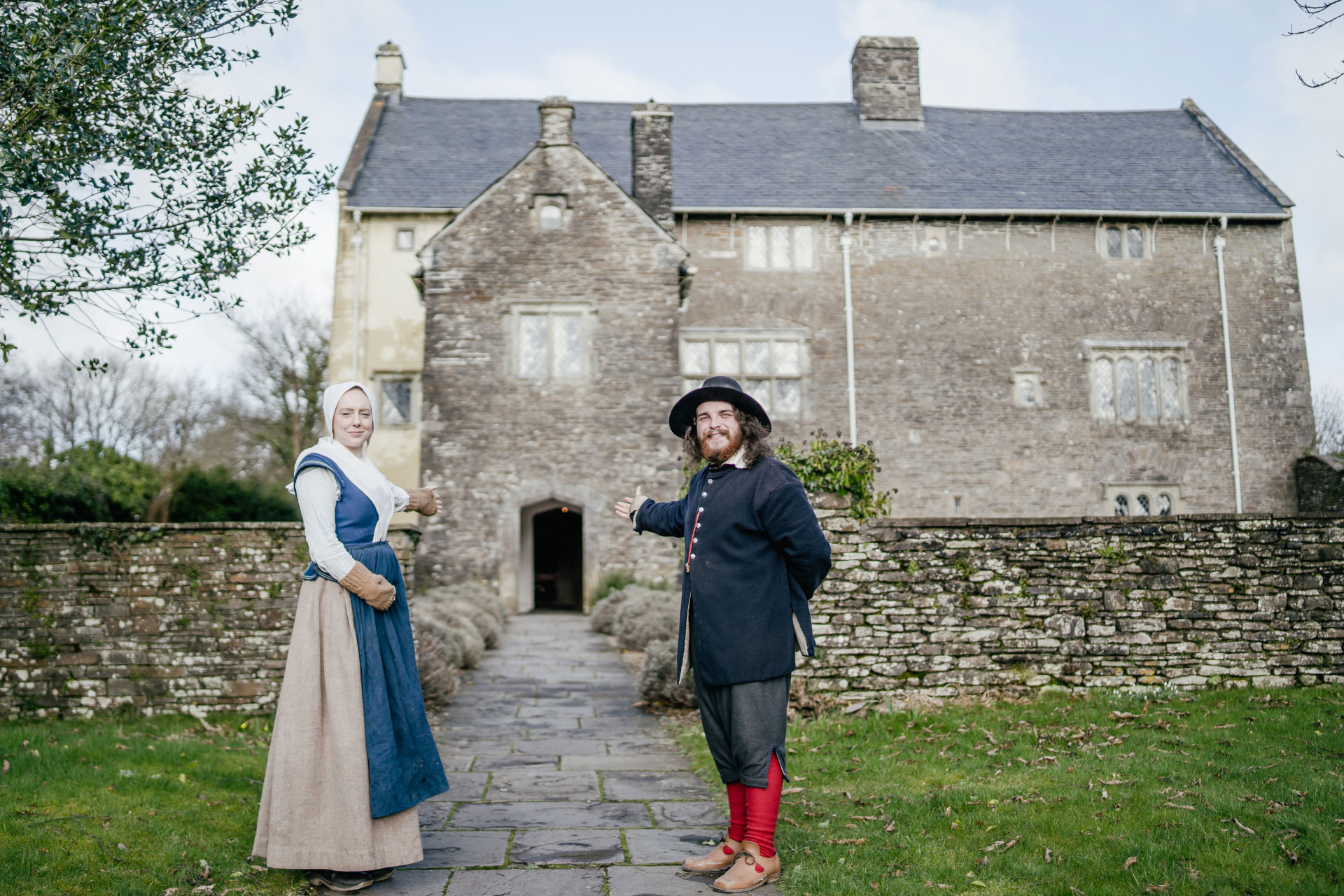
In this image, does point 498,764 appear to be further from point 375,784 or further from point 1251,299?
point 1251,299

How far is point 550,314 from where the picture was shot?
56.5 ft

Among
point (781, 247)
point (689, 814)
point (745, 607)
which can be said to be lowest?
point (689, 814)

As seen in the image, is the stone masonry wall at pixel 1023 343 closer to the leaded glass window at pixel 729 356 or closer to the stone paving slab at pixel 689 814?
the leaded glass window at pixel 729 356

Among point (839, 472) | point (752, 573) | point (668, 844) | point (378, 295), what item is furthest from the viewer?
point (378, 295)

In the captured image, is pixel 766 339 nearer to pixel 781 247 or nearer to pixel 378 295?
pixel 781 247

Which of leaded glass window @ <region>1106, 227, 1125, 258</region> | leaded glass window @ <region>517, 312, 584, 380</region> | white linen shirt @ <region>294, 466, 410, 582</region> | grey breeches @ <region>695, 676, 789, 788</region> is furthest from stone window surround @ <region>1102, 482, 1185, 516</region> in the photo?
white linen shirt @ <region>294, 466, 410, 582</region>

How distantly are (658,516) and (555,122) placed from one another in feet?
46.6

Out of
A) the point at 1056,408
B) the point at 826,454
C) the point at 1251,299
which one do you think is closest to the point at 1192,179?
the point at 1251,299

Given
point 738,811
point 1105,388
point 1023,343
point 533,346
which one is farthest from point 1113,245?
point 738,811

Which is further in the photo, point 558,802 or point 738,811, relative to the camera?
point 558,802

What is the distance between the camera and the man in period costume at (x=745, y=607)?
414 centimetres

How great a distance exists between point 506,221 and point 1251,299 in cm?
1603

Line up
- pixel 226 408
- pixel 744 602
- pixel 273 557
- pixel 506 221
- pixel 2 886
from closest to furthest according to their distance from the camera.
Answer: pixel 2 886
pixel 744 602
pixel 273 557
pixel 506 221
pixel 226 408

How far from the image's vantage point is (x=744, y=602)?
13.8ft
